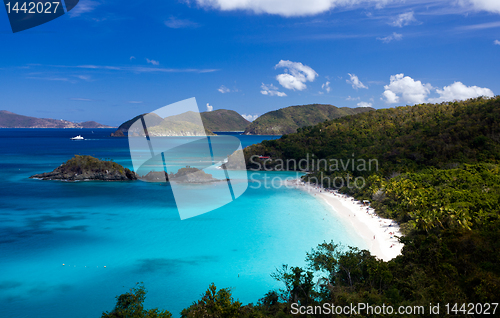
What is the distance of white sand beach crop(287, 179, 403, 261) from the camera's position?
81.6ft

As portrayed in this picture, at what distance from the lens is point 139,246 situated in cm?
2748

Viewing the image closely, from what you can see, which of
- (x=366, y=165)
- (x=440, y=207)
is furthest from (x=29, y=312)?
(x=366, y=165)

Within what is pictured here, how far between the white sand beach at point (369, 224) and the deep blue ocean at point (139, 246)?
5.06ft

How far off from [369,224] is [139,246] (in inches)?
940

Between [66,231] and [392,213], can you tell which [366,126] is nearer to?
[392,213]

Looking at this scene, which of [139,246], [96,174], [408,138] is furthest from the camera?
[408,138]

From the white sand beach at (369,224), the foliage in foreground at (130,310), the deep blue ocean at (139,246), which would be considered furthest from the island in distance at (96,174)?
the foliage in foreground at (130,310)

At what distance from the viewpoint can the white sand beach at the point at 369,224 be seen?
24859mm

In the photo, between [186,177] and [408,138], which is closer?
[186,177]

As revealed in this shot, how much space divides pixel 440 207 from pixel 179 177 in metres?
47.2

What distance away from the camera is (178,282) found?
21.0 meters

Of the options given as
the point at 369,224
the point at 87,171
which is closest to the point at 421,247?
the point at 369,224

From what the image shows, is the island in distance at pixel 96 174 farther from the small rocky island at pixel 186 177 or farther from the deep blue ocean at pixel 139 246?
the deep blue ocean at pixel 139 246

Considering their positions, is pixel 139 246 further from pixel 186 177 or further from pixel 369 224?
pixel 186 177
